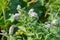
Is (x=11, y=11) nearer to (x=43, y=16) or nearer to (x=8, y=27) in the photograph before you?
(x=8, y=27)

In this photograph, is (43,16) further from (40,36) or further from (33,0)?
(40,36)

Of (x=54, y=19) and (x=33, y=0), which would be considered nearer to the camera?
(x=54, y=19)

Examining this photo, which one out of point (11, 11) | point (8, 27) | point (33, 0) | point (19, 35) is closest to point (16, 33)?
point (19, 35)

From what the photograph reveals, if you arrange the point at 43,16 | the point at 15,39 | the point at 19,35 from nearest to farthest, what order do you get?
the point at 15,39 < the point at 19,35 < the point at 43,16

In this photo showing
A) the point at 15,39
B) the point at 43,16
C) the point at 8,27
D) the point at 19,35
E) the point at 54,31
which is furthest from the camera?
the point at 43,16

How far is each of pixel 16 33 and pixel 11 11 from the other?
32cm

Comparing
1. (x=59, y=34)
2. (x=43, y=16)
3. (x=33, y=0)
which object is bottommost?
(x=59, y=34)

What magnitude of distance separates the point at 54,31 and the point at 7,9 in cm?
60

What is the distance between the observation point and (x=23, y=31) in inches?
64.1

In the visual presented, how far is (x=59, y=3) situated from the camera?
5.86 ft

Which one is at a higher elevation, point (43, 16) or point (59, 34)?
point (43, 16)

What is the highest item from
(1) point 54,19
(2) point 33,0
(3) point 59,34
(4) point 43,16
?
(2) point 33,0

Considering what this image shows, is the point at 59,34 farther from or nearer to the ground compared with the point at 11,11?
nearer to the ground

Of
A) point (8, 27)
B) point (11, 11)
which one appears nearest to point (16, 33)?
point (8, 27)
